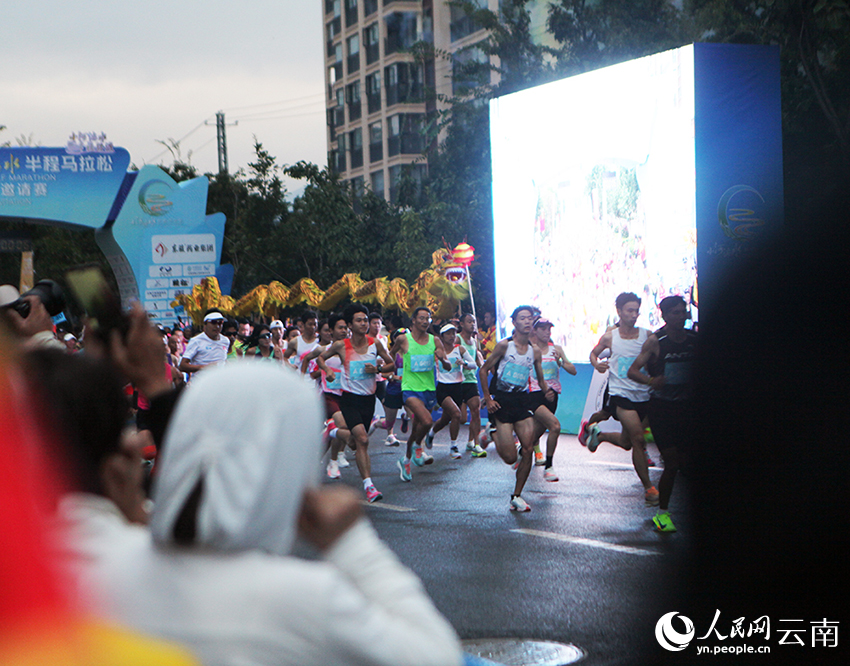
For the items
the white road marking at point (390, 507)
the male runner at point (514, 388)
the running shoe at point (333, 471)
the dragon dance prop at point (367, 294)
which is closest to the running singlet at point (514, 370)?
the male runner at point (514, 388)

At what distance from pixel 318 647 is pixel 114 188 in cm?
3219

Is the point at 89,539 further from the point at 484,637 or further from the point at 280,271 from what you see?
the point at 280,271

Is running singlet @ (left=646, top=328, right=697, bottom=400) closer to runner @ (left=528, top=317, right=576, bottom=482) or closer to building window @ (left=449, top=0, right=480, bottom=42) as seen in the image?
runner @ (left=528, top=317, right=576, bottom=482)

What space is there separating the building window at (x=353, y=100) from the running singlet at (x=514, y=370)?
52267 millimetres

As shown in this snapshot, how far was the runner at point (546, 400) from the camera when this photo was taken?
973 centimetres

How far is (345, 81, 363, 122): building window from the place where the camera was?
60.8 metres

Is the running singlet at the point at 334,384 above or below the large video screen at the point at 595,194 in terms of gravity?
below

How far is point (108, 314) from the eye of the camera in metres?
2.92

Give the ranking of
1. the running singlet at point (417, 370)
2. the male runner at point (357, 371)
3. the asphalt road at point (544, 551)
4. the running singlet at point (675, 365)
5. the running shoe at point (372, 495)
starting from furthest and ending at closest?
the running singlet at point (417, 370) → the male runner at point (357, 371) → the running shoe at point (372, 495) → the running singlet at point (675, 365) → the asphalt road at point (544, 551)

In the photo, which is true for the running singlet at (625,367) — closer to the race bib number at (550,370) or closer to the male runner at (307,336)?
the race bib number at (550,370)

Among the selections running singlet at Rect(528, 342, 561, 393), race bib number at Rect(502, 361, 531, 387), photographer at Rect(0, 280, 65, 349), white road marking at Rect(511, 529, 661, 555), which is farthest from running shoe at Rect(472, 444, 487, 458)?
photographer at Rect(0, 280, 65, 349)

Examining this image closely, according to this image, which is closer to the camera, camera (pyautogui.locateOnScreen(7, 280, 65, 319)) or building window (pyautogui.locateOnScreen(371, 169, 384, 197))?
camera (pyautogui.locateOnScreen(7, 280, 65, 319))

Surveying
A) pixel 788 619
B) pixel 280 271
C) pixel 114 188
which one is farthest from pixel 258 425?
pixel 280 271

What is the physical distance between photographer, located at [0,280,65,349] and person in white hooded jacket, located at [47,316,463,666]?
4.00 m
